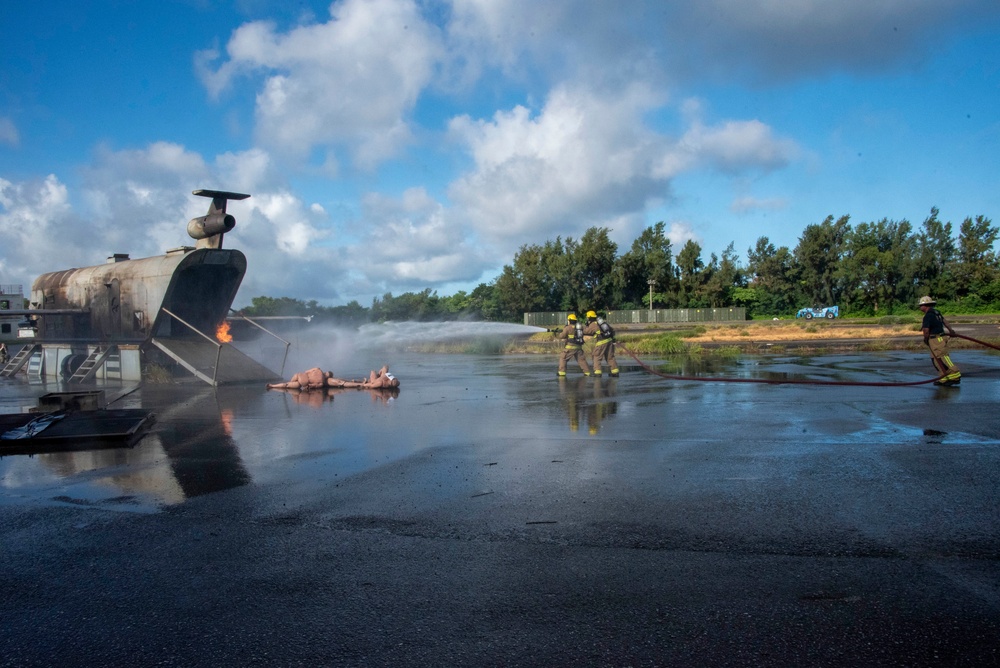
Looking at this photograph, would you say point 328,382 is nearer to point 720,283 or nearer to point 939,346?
point 939,346

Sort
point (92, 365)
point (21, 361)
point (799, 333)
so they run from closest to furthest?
1. point (92, 365)
2. point (21, 361)
3. point (799, 333)

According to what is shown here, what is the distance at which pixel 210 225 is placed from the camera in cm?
1847

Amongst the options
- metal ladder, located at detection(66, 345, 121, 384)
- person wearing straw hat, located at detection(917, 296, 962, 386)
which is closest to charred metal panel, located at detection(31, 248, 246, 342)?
metal ladder, located at detection(66, 345, 121, 384)

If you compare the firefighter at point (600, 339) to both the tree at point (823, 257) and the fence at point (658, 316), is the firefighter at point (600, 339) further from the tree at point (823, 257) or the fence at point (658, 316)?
the tree at point (823, 257)

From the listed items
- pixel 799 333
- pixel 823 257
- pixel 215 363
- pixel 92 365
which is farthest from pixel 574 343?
pixel 823 257

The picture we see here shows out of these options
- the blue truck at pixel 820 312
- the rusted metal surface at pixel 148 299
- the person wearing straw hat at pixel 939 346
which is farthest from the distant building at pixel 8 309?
the blue truck at pixel 820 312

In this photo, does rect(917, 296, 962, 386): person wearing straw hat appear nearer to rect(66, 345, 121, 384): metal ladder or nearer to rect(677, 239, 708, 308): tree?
rect(66, 345, 121, 384): metal ladder

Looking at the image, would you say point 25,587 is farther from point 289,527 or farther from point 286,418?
point 286,418

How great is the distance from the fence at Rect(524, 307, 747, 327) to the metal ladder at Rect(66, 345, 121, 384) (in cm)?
4612

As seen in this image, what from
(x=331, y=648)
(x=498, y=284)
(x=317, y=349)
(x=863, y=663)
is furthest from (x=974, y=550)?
(x=498, y=284)

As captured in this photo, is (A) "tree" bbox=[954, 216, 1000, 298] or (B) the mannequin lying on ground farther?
(A) "tree" bbox=[954, 216, 1000, 298]

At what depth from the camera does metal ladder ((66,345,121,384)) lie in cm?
1947

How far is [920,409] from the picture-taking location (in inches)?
409

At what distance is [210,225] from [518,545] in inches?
639
